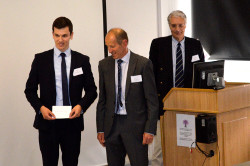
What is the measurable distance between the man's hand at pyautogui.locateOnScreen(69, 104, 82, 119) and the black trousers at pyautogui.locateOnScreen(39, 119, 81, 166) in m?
0.13

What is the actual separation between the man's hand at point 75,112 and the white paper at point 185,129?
4.21 ft

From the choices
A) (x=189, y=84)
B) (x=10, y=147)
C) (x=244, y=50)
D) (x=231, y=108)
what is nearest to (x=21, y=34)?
(x=10, y=147)

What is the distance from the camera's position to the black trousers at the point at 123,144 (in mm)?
3639

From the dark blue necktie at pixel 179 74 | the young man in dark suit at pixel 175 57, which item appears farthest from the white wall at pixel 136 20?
the dark blue necktie at pixel 179 74

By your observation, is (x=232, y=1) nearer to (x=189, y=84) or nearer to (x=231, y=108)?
(x=189, y=84)

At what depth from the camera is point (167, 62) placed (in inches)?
194

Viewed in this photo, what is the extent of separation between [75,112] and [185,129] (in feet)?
4.47

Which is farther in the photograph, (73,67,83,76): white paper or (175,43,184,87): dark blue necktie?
(175,43,184,87): dark blue necktie

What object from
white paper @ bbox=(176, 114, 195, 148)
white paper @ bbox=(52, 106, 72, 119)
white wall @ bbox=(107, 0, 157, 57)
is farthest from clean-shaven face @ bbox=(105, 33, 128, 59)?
white wall @ bbox=(107, 0, 157, 57)

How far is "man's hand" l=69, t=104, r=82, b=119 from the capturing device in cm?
359

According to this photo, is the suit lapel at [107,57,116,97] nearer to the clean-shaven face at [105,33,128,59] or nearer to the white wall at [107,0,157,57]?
the clean-shaven face at [105,33,128,59]

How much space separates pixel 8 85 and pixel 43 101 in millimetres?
1486

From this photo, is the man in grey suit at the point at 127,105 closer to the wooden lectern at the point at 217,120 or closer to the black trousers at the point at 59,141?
the black trousers at the point at 59,141

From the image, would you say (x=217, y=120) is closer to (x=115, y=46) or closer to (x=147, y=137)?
(x=147, y=137)
